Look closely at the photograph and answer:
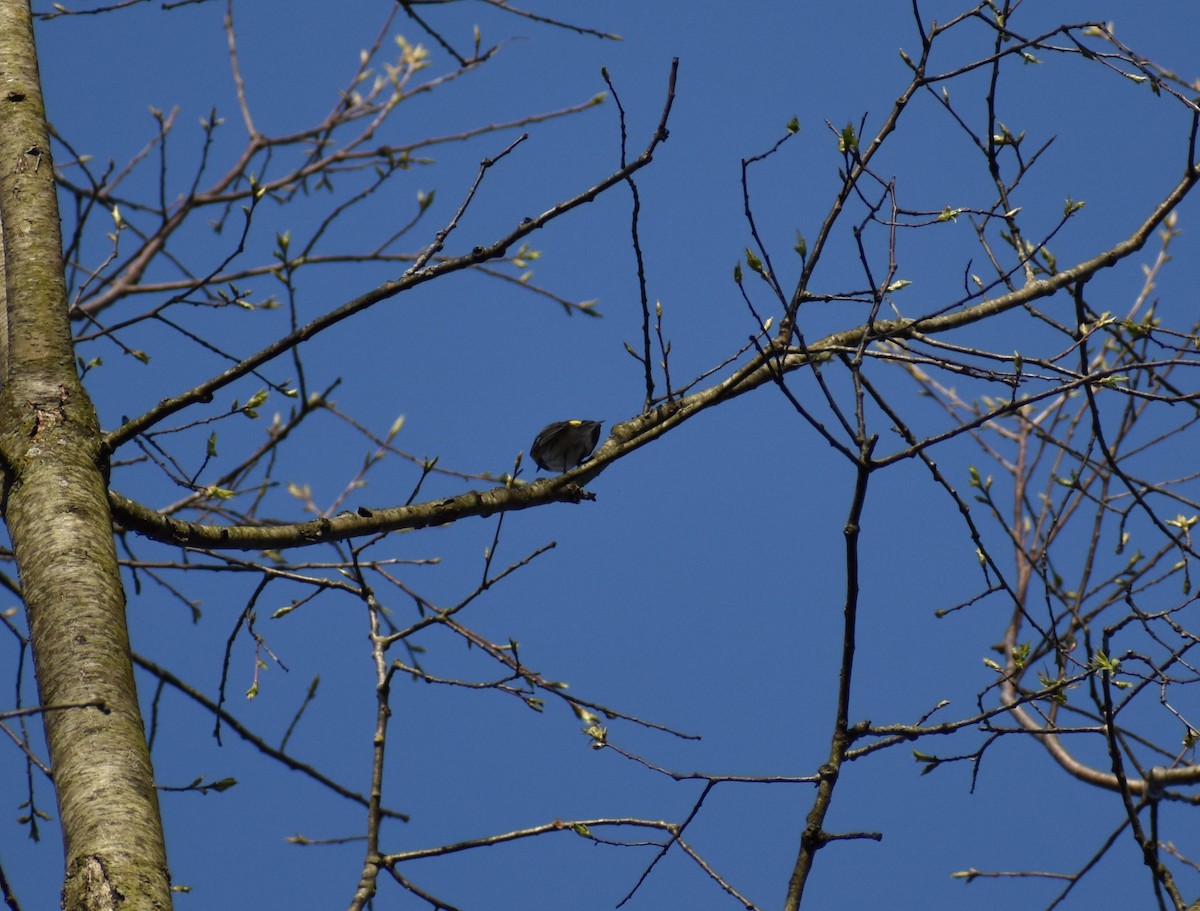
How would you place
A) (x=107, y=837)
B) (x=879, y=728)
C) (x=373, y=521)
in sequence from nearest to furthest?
(x=107, y=837)
(x=879, y=728)
(x=373, y=521)

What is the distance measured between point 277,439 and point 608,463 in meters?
1.34

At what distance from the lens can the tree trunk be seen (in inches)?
62.4

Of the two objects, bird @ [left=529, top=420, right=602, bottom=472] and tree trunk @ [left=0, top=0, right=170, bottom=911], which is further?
bird @ [left=529, top=420, right=602, bottom=472]

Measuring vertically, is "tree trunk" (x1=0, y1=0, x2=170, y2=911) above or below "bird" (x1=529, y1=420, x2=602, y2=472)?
below

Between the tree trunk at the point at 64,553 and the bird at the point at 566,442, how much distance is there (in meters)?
1.30

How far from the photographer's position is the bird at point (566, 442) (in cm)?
313

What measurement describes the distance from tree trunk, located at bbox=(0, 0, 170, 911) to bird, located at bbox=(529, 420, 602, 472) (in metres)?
1.30

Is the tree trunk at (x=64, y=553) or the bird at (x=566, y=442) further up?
the bird at (x=566, y=442)

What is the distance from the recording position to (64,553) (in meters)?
1.88

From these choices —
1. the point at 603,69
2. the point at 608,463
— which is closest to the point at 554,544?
the point at 608,463

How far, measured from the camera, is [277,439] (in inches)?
133

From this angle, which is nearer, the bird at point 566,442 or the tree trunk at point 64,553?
the tree trunk at point 64,553

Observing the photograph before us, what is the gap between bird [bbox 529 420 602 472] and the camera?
3.13 metres

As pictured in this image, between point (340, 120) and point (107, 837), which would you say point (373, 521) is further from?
point (340, 120)
